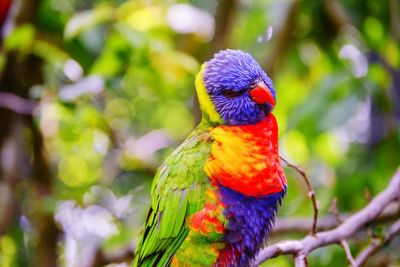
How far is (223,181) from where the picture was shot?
1.97 metres

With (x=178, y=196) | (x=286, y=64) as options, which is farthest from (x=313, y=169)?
(x=178, y=196)

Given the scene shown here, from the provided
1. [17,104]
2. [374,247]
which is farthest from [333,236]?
[17,104]

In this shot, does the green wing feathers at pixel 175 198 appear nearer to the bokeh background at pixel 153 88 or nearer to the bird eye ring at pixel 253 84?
the bird eye ring at pixel 253 84

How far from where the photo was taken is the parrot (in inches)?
77.5

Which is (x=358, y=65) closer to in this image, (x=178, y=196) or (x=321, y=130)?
(x=321, y=130)

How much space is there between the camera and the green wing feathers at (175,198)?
1992 mm

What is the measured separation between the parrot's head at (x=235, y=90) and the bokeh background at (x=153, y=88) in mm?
688

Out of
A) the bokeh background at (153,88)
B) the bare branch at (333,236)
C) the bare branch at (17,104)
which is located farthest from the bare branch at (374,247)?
the bare branch at (17,104)

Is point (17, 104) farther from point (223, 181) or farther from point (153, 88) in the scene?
point (223, 181)

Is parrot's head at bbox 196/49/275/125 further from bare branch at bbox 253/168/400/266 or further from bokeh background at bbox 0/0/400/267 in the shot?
bokeh background at bbox 0/0/400/267

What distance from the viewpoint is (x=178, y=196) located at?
201cm

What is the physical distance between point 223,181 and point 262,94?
0.26 metres

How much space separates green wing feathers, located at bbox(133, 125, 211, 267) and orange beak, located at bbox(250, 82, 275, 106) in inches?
6.7

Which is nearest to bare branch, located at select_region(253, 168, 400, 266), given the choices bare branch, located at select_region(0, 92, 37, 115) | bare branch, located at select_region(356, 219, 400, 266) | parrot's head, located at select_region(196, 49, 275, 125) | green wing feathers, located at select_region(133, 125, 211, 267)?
bare branch, located at select_region(356, 219, 400, 266)
